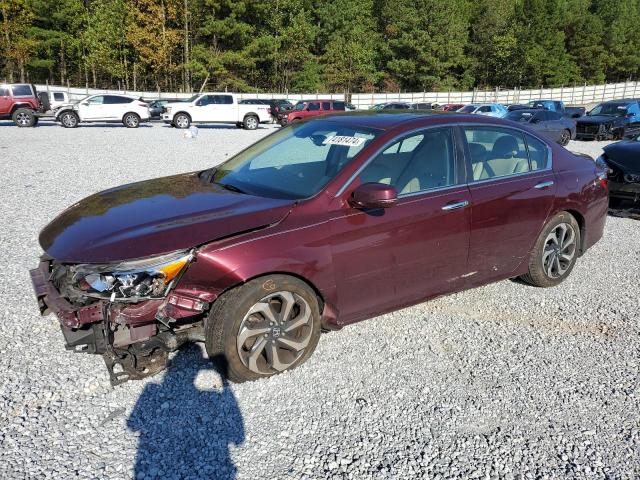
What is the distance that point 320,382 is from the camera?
3385 millimetres

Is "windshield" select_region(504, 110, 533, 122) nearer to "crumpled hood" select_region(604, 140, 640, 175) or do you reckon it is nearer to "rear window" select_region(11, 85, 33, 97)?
"crumpled hood" select_region(604, 140, 640, 175)

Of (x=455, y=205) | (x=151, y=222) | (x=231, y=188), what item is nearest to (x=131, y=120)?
(x=231, y=188)

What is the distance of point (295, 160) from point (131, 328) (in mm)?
1929

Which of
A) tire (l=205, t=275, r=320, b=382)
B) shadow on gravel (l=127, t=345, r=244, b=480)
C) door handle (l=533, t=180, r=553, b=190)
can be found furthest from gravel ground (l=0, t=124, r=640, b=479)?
door handle (l=533, t=180, r=553, b=190)

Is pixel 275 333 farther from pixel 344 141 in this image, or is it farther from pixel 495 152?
pixel 495 152

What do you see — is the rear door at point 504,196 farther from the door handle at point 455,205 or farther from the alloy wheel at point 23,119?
the alloy wheel at point 23,119

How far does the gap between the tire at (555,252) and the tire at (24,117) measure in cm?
2350

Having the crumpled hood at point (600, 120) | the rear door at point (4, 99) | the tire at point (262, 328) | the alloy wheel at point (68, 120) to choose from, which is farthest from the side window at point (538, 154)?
the alloy wheel at point (68, 120)

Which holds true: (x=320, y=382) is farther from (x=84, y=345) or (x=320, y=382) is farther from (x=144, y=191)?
(x=144, y=191)

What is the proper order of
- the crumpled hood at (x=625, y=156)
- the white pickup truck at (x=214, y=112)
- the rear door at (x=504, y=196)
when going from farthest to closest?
1. the white pickup truck at (x=214, y=112)
2. the crumpled hood at (x=625, y=156)
3. the rear door at (x=504, y=196)

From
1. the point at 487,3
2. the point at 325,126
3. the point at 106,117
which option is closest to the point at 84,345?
the point at 325,126

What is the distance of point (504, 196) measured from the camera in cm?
427

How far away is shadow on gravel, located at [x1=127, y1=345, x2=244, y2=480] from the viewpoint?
2.62 m

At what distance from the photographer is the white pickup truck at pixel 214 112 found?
2608cm
